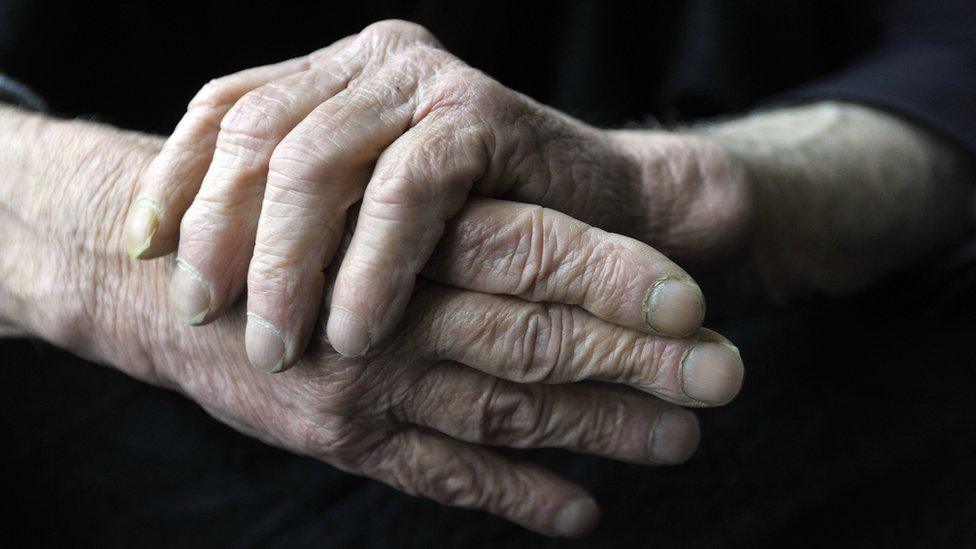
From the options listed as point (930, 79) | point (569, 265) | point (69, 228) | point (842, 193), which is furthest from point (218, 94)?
point (930, 79)

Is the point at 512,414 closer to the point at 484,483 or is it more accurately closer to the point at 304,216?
the point at 484,483

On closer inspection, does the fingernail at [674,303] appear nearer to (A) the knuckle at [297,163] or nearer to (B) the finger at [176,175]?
(A) the knuckle at [297,163]

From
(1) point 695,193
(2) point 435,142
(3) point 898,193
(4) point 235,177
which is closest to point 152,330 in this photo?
(4) point 235,177

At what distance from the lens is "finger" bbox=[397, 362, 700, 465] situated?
2.18ft

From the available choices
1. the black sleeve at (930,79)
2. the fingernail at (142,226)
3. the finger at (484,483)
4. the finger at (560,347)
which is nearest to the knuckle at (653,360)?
the finger at (560,347)

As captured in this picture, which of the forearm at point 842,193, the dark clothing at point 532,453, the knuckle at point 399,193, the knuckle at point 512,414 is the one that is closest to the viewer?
the knuckle at point 399,193

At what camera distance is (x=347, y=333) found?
579mm

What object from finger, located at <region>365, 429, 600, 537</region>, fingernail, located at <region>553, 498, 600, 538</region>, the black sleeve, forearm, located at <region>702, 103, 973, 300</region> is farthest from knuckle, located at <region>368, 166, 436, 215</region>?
the black sleeve

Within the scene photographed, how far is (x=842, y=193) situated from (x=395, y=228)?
2.14ft

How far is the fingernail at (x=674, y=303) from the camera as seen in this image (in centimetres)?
60

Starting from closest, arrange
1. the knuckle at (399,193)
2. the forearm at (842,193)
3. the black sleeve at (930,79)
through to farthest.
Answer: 1. the knuckle at (399,193)
2. the forearm at (842,193)
3. the black sleeve at (930,79)

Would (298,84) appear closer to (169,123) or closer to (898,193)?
A: (169,123)

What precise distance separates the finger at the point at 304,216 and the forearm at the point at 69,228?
15 cm

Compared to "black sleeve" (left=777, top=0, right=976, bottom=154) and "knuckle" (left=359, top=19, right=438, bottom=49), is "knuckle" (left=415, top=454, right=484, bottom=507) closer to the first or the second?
"knuckle" (left=359, top=19, right=438, bottom=49)
